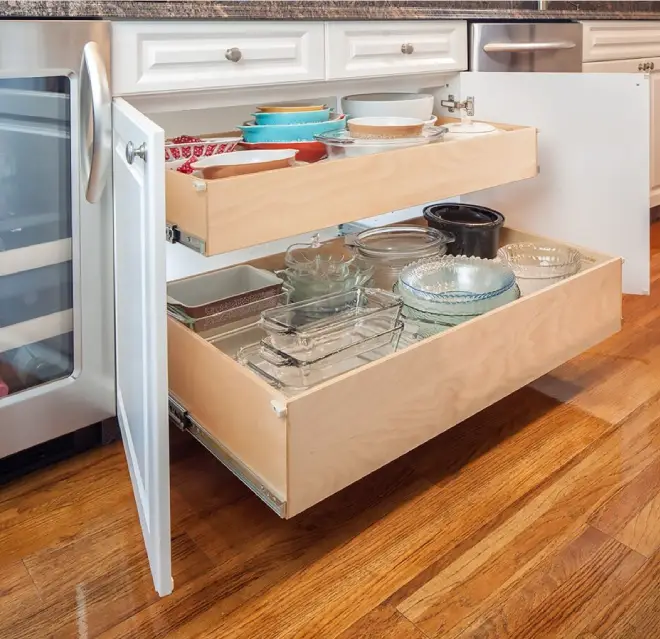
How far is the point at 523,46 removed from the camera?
1852 mm

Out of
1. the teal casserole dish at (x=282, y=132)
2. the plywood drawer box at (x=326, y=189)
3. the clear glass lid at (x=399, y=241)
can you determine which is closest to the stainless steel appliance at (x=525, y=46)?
the plywood drawer box at (x=326, y=189)

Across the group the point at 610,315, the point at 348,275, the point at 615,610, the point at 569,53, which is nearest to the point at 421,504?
the point at 615,610

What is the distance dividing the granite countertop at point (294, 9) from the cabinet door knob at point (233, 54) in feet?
0.18

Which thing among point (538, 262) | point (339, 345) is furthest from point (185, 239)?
point (538, 262)

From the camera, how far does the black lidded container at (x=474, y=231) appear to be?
161 centimetres

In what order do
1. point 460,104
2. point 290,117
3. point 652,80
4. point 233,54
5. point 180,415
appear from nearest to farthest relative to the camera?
1. point 180,415
2. point 233,54
3. point 290,117
4. point 460,104
5. point 652,80

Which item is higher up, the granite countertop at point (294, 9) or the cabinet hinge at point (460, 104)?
the granite countertop at point (294, 9)

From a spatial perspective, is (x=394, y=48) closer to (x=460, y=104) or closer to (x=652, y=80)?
(x=460, y=104)

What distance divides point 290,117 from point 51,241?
0.52 m

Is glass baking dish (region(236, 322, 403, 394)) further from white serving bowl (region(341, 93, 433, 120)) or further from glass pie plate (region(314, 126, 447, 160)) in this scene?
white serving bowl (region(341, 93, 433, 120))

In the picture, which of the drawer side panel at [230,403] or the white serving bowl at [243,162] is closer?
the drawer side panel at [230,403]

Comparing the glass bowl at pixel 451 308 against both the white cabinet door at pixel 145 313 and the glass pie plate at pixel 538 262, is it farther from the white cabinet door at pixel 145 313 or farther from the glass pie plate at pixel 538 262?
the white cabinet door at pixel 145 313

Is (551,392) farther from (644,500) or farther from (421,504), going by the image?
(421,504)

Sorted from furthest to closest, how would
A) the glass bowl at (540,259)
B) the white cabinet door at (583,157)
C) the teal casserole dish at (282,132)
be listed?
the white cabinet door at (583,157) → the glass bowl at (540,259) → the teal casserole dish at (282,132)
